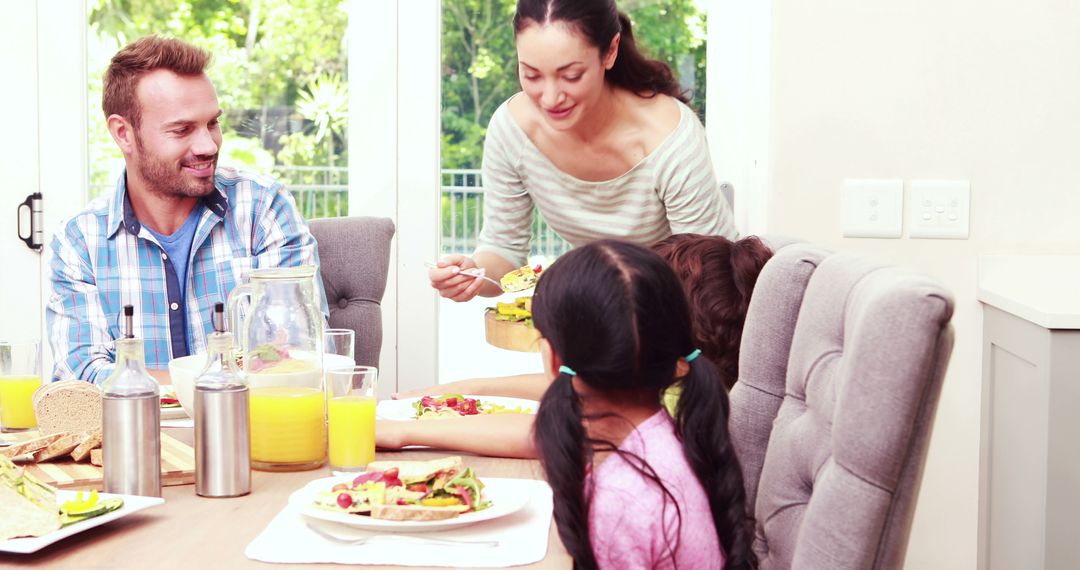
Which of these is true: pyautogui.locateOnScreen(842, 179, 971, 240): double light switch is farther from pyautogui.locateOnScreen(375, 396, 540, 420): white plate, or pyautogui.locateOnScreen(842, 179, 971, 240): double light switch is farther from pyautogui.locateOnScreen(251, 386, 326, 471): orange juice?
pyautogui.locateOnScreen(251, 386, 326, 471): orange juice

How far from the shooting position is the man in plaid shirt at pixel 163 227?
2334 mm

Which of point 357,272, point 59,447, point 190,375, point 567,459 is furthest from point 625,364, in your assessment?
point 357,272

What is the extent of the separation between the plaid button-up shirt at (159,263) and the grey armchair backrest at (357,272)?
63 mm

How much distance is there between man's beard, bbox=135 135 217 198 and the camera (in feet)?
7.67

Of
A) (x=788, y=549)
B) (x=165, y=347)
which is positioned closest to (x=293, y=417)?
(x=788, y=549)

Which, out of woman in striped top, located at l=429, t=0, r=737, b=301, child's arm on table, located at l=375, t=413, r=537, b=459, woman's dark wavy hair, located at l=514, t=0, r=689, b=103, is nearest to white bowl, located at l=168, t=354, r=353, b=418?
child's arm on table, located at l=375, t=413, r=537, b=459

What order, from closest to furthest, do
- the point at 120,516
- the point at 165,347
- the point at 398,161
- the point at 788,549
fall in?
the point at 120,516
the point at 788,549
the point at 165,347
the point at 398,161

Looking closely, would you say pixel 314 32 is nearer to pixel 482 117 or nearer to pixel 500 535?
pixel 482 117

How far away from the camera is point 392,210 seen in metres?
2.94

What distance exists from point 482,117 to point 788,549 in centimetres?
184

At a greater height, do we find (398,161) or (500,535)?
(398,161)

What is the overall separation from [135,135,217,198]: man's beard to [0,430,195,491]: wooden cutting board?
1024 mm

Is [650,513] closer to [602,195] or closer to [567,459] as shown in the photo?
[567,459]

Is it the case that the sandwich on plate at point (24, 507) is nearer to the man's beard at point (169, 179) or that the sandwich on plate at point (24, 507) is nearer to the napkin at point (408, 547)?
the napkin at point (408, 547)
